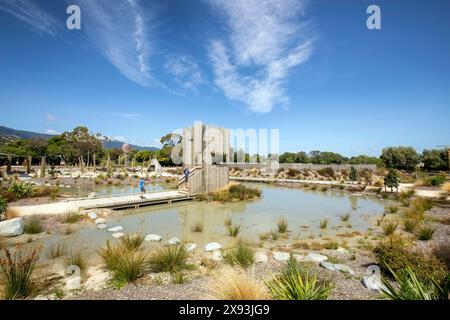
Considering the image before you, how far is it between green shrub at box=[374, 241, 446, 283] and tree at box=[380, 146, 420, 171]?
44025 millimetres

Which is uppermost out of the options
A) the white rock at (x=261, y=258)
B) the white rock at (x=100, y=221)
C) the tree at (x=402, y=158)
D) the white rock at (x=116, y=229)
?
the tree at (x=402, y=158)

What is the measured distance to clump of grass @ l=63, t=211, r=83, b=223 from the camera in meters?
8.29

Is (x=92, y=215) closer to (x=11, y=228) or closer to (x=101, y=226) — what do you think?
(x=101, y=226)

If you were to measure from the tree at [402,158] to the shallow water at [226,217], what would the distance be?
111 feet

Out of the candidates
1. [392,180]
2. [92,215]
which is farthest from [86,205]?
[392,180]

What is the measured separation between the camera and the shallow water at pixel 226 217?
24.5ft

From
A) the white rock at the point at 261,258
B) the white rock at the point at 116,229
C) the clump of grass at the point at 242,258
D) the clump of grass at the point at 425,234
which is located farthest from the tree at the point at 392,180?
the white rock at the point at 116,229

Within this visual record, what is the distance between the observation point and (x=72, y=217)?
27.5ft

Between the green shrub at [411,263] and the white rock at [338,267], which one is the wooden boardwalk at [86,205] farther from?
the green shrub at [411,263]

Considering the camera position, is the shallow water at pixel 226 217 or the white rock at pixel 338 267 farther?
the shallow water at pixel 226 217

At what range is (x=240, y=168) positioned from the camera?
40.6 m

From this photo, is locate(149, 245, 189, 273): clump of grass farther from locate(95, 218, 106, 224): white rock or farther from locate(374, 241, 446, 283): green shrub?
locate(95, 218, 106, 224): white rock

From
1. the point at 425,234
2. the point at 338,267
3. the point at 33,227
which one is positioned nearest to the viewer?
the point at 338,267

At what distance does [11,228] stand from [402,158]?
4956 centimetres
